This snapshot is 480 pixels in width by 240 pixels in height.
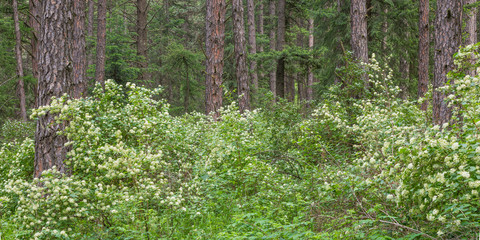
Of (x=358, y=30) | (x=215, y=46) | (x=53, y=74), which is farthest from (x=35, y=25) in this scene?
(x=358, y=30)

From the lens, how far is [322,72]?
16047 mm

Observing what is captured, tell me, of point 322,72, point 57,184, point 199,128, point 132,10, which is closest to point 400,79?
point 322,72

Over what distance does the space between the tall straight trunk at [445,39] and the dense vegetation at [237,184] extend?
0.80 m

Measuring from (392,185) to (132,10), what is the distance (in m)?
29.6

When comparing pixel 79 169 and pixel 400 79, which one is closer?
pixel 79 169

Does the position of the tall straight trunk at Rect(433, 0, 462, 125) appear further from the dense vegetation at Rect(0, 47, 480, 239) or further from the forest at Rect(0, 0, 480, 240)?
the dense vegetation at Rect(0, 47, 480, 239)

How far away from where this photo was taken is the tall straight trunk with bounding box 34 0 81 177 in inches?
224

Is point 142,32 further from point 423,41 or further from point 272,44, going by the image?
point 423,41

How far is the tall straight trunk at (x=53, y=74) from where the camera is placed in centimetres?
569

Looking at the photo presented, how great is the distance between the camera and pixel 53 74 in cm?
579

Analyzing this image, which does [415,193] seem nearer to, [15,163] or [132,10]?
[15,163]

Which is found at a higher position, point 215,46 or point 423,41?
point 423,41

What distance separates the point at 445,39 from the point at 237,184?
4755 mm

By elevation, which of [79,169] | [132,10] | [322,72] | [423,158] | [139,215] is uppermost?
[132,10]
